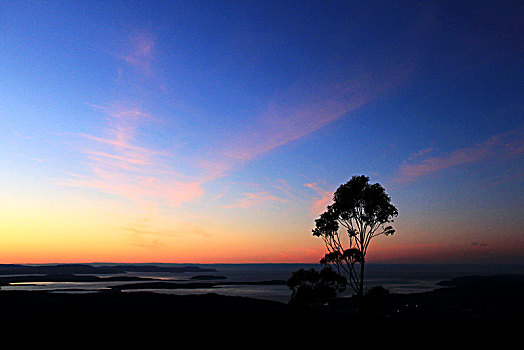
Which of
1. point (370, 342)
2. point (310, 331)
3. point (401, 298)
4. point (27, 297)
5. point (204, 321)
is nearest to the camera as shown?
point (370, 342)

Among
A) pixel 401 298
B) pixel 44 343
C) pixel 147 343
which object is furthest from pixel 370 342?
pixel 401 298

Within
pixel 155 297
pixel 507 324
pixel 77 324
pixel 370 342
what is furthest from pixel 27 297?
pixel 507 324

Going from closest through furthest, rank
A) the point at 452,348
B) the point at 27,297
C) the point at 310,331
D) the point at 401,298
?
1. the point at 452,348
2. the point at 310,331
3. the point at 27,297
4. the point at 401,298

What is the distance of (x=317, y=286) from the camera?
131ft

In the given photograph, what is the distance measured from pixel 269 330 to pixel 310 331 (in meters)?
3.78

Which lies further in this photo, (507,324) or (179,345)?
(507,324)

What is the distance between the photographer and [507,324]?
34.3 meters

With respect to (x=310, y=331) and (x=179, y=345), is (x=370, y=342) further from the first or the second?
(x=179, y=345)

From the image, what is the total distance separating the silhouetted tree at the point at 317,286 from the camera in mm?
39375

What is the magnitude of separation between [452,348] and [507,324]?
1173cm

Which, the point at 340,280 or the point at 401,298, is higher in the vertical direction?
the point at 340,280

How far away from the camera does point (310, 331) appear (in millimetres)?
33094

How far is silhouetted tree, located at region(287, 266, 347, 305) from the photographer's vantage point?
129ft

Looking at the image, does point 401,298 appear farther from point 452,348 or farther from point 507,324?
point 452,348
